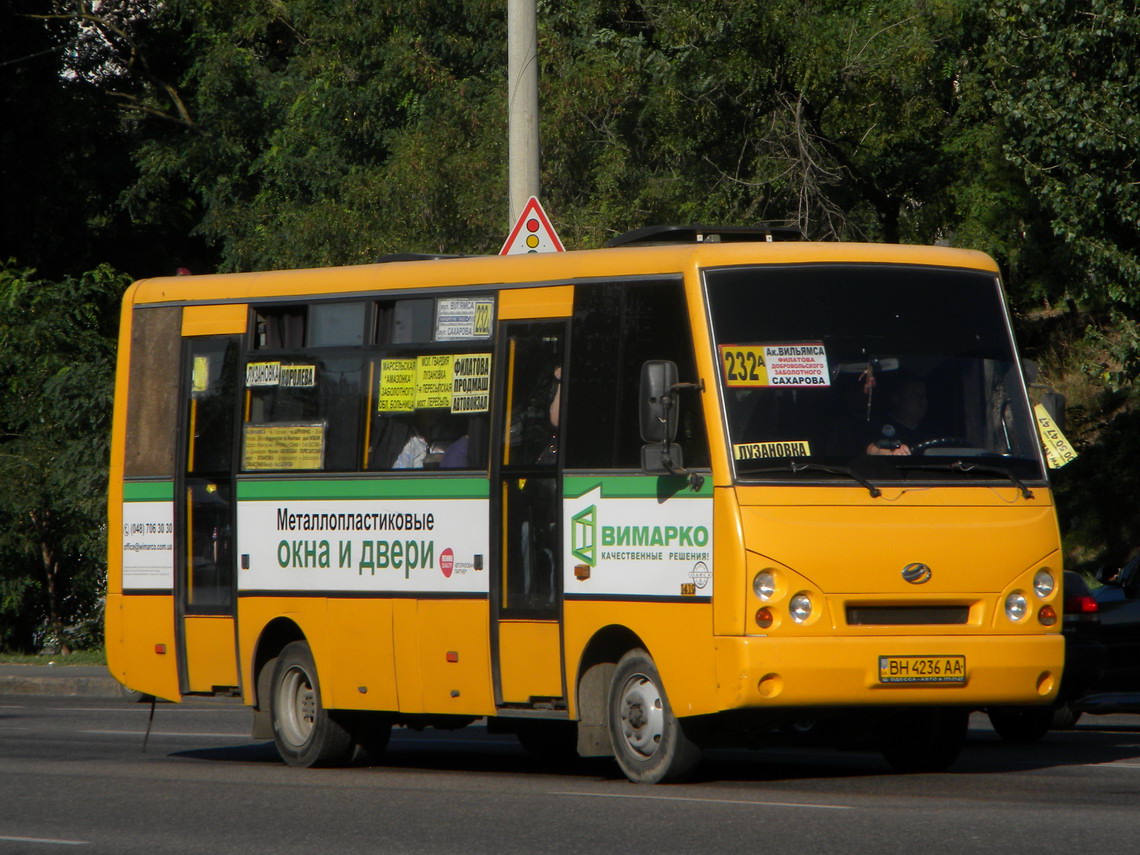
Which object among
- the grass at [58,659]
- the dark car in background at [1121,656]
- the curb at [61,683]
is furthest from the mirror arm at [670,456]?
the grass at [58,659]

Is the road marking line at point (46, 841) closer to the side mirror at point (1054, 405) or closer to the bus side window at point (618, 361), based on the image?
the bus side window at point (618, 361)

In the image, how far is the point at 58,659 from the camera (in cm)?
2609

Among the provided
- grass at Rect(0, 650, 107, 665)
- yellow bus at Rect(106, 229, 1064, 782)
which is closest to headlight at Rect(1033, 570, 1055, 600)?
yellow bus at Rect(106, 229, 1064, 782)

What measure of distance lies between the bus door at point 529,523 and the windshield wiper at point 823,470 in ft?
4.83

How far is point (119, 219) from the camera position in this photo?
4750 cm

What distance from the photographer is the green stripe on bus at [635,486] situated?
1080 cm

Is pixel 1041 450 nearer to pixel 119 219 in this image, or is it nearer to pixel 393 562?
pixel 393 562

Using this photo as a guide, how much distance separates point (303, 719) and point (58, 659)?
1364 cm

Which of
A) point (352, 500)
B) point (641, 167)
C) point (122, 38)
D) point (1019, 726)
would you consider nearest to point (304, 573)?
point (352, 500)

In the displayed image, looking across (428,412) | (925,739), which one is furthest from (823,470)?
(428,412)

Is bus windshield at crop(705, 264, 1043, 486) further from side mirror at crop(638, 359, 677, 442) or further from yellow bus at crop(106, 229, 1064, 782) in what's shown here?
side mirror at crop(638, 359, 677, 442)

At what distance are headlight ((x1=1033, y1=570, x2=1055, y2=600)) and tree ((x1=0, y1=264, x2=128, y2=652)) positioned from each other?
1770 centimetres

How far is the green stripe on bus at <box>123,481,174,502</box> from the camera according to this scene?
14062 millimetres

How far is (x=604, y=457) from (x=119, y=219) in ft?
125
